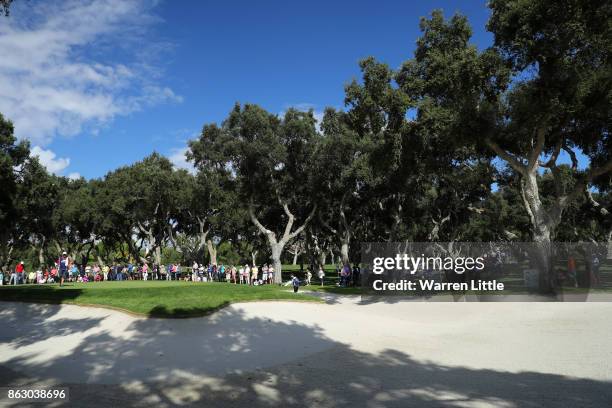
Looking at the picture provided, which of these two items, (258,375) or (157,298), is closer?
(258,375)

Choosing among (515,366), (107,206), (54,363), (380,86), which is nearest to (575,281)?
(380,86)

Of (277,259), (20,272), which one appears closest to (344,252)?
(277,259)

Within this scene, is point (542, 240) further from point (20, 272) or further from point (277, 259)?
point (20, 272)

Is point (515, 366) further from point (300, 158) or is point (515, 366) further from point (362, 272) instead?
point (300, 158)

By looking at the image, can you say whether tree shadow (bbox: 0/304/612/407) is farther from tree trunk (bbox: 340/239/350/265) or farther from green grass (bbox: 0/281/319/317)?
tree trunk (bbox: 340/239/350/265)

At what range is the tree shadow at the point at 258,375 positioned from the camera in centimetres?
686

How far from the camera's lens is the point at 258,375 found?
27.8 feet

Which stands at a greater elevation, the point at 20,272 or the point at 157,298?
the point at 20,272

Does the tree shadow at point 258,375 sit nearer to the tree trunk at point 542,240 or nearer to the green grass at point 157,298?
the green grass at point 157,298

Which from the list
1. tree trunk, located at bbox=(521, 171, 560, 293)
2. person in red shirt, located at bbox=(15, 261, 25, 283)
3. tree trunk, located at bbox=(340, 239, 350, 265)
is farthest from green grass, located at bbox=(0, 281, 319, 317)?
person in red shirt, located at bbox=(15, 261, 25, 283)

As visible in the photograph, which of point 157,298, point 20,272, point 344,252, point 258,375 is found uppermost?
point 344,252

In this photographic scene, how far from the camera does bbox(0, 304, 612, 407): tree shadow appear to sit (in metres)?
6.86

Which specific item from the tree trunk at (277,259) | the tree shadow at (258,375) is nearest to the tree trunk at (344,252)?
the tree trunk at (277,259)

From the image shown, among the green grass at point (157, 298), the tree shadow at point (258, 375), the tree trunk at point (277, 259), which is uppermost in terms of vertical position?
the tree trunk at point (277, 259)
